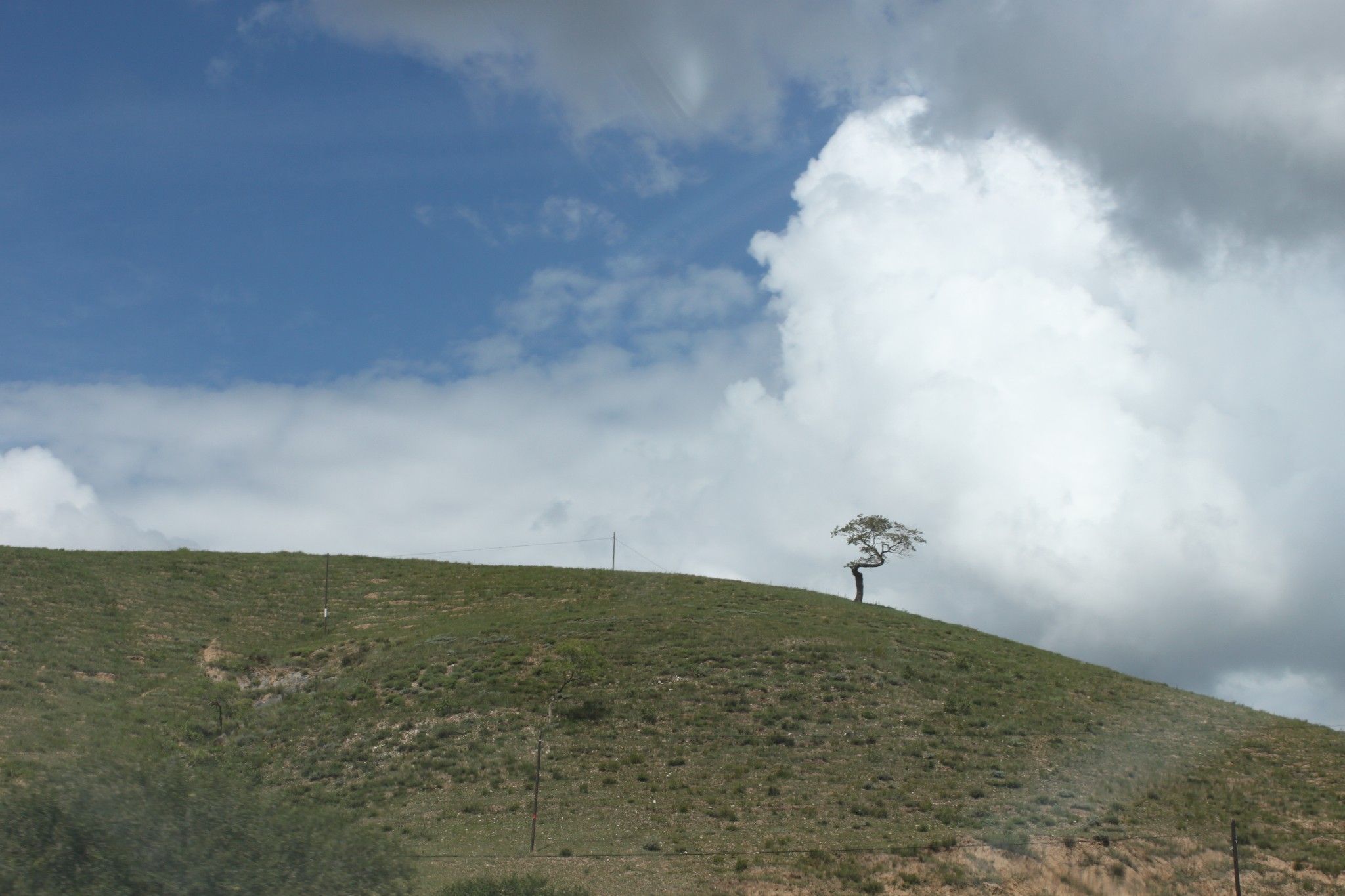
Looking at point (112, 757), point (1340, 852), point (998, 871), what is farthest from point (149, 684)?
point (1340, 852)

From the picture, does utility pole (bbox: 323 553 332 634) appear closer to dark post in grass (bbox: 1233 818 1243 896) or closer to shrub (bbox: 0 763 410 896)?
shrub (bbox: 0 763 410 896)

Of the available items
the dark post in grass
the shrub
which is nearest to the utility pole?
the shrub

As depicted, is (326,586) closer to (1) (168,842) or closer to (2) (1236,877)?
(1) (168,842)

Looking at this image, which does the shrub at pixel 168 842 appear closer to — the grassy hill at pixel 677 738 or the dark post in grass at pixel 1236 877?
the grassy hill at pixel 677 738

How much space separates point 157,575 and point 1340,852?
64.8 m

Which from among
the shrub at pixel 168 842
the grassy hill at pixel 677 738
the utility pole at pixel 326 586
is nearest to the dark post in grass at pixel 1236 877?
the grassy hill at pixel 677 738

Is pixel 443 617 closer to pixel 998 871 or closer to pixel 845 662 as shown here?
pixel 845 662

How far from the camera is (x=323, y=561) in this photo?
7112 centimetres

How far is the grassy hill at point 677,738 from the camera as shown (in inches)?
1094

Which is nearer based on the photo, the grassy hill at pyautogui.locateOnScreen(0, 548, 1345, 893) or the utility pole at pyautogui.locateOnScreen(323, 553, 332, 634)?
the grassy hill at pyautogui.locateOnScreen(0, 548, 1345, 893)

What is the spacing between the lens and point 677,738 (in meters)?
38.5

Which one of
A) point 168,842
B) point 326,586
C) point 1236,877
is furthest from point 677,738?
point 326,586

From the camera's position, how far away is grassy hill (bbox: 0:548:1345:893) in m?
27.8

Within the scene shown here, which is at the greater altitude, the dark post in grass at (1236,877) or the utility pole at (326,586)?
the utility pole at (326,586)
